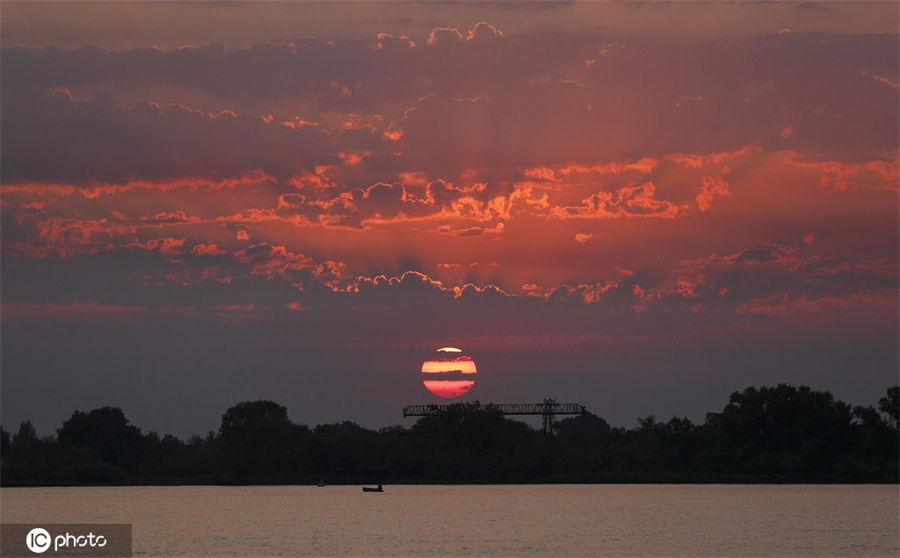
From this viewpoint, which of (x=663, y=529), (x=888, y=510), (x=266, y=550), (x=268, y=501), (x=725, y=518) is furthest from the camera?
(x=268, y=501)

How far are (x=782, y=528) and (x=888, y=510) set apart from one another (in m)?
34.8

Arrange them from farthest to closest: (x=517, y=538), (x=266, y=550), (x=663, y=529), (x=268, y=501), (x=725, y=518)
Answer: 1. (x=268, y=501)
2. (x=725, y=518)
3. (x=663, y=529)
4. (x=517, y=538)
5. (x=266, y=550)

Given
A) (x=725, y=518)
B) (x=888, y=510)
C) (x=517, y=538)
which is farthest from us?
(x=888, y=510)

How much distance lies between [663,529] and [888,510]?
43280 millimetres

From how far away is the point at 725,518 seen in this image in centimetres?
13225

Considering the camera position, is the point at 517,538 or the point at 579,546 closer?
the point at 579,546

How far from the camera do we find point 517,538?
103812 millimetres

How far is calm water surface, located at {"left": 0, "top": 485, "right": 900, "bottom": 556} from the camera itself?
313 feet

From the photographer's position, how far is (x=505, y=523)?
12381 cm

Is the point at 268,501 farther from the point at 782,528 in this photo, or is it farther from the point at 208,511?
the point at 782,528

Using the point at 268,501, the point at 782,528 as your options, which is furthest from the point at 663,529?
the point at 268,501

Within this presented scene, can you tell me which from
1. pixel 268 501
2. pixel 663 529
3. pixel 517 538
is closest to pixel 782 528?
pixel 663 529

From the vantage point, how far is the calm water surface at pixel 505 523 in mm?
95438

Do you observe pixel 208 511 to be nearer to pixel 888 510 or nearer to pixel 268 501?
pixel 268 501
